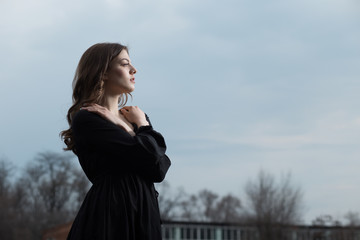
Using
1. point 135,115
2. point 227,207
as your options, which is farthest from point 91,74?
point 227,207

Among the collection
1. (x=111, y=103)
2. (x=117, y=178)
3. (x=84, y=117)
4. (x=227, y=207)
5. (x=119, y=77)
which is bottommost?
(x=117, y=178)

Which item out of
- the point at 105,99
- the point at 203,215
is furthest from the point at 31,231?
the point at 105,99

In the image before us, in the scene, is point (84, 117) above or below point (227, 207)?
below

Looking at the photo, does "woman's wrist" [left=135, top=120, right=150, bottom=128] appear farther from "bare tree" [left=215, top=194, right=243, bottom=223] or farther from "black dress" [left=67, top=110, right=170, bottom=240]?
"bare tree" [left=215, top=194, right=243, bottom=223]

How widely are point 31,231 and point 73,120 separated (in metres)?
62.2

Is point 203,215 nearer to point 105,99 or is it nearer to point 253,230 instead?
point 253,230

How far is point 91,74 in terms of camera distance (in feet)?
10.3

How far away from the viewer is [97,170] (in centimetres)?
299

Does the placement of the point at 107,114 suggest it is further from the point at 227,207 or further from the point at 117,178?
the point at 227,207

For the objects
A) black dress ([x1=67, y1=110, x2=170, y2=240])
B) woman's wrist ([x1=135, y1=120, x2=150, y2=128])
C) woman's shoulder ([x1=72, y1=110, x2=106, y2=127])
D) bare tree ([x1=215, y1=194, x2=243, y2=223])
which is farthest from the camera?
bare tree ([x1=215, y1=194, x2=243, y2=223])

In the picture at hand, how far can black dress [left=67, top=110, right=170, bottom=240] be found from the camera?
2.81m

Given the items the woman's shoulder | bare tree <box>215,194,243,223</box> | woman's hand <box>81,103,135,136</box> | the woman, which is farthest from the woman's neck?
bare tree <box>215,194,243,223</box>

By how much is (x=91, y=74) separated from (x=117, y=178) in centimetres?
64

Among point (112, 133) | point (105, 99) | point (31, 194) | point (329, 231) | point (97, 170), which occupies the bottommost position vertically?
point (97, 170)
